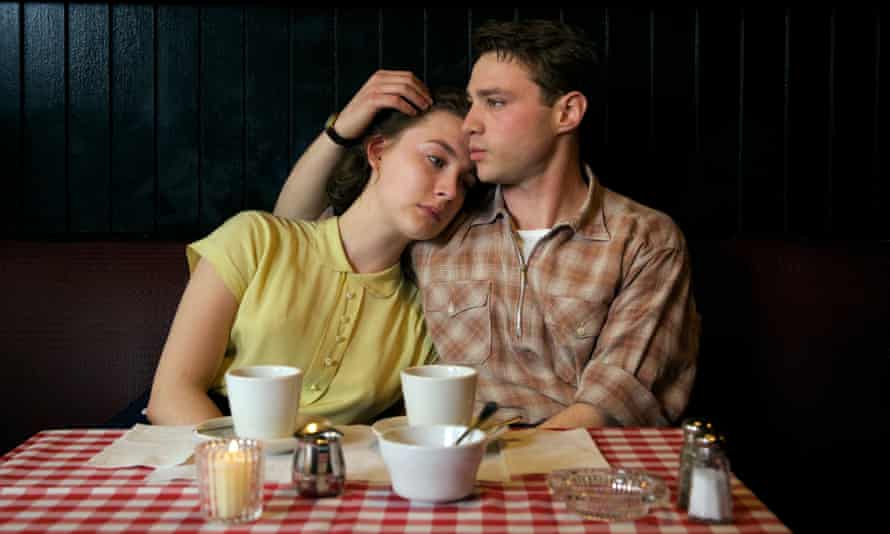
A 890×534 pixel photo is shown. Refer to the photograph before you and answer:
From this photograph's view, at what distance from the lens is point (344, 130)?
77.9 inches

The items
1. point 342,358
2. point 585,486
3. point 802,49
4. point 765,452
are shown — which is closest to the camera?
point 585,486

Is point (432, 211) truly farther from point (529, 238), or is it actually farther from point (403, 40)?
point (403, 40)

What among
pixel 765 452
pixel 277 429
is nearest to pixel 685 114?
pixel 765 452

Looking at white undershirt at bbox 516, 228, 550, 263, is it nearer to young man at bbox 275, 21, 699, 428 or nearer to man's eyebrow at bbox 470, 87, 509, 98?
young man at bbox 275, 21, 699, 428

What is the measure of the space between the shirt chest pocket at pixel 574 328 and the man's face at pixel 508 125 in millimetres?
279

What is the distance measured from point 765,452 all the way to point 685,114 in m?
0.91

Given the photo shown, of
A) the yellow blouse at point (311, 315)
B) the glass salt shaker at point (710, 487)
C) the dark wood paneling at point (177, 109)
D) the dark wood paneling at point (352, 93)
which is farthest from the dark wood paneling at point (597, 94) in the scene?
the glass salt shaker at point (710, 487)

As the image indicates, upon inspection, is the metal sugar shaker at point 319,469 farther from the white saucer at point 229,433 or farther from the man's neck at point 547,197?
the man's neck at point 547,197

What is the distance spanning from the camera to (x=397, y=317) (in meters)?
1.89

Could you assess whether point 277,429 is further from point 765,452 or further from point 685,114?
point 685,114

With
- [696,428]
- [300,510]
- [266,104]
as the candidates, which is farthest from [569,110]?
[300,510]

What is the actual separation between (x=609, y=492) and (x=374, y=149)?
3.66 ft

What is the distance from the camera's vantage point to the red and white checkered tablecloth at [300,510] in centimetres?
92

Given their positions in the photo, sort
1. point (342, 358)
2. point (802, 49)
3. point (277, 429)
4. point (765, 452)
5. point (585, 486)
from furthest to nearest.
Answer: point (802, 49)
point (765, 452)
point (342, 358)
point (277, 429)
point (585, 486)
